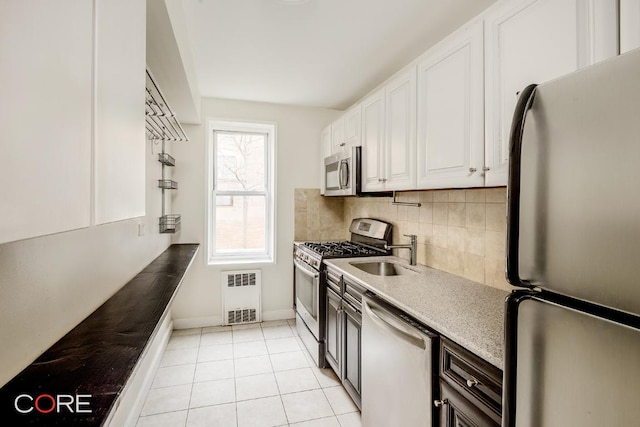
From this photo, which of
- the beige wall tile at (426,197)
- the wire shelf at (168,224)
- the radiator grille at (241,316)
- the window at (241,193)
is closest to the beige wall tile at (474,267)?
the beige wall tile at (426,197)

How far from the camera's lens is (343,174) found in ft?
9.56

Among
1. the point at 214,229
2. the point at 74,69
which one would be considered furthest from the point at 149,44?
the point at 214,229

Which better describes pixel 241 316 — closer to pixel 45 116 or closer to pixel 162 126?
pixel 162 126

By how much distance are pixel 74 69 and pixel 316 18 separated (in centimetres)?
173

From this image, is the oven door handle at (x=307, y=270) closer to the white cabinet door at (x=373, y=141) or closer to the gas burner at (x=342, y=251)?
the gas burner at (x=342, y=251)

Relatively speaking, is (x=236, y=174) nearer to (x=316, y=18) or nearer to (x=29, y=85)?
(x=316, y=18)

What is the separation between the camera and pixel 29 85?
48 cm

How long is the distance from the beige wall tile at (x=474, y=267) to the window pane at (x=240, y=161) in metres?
2.54

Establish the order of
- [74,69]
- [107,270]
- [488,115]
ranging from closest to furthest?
[74,69] < [488,115] < [107,270]

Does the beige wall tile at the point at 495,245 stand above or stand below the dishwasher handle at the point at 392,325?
above

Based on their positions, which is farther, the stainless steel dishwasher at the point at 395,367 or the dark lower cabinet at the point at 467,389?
the stainless steel dishwasher at the point at 395,367

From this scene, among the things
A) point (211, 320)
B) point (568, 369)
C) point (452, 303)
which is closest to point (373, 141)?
point (452, 303)

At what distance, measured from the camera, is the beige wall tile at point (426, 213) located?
7.75 feet

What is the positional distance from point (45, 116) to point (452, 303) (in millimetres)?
1603
